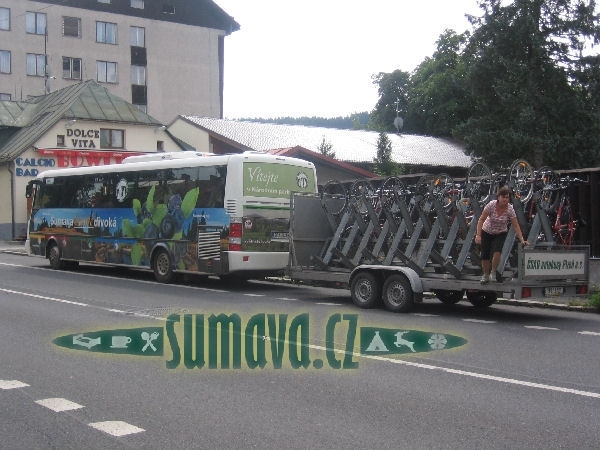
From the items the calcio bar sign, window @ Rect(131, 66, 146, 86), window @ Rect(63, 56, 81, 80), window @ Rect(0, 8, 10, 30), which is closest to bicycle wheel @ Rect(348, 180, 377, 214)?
the calcio bar sign

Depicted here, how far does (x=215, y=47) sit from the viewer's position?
67.9 m

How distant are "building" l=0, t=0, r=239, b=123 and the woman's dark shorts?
51.5 m

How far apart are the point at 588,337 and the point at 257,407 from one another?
5.87m

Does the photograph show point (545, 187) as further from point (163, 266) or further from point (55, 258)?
point (55, 258)

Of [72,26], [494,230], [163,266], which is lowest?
[163,266]

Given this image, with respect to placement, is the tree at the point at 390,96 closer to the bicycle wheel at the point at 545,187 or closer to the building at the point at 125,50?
the building at the point at 125,50

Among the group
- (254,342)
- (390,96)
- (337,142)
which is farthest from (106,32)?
(254,342)

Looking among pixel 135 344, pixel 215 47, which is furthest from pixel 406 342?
pixel 215 47

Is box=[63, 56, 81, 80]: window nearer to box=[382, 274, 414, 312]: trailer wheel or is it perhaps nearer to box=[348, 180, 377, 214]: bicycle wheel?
box=[348, 180, 377, 214]: bicycle wheel

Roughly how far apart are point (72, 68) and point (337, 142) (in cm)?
2668

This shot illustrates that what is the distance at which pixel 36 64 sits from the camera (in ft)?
200

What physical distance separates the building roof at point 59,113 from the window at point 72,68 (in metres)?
14.6

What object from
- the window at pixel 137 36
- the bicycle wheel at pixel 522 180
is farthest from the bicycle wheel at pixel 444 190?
the window at pixel 137 36

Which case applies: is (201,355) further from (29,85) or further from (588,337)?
(29,85)
